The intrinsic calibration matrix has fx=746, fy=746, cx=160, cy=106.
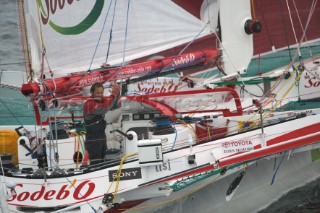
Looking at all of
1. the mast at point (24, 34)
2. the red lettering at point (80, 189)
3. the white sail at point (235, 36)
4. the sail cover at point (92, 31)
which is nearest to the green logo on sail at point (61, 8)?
the sail cover at point (92, 31)

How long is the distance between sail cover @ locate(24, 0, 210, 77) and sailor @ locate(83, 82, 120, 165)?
4.99 feet

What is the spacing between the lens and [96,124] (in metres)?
10.1

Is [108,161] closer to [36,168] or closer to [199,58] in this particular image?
[36,168]

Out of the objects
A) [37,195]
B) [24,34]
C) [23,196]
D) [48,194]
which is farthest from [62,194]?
[24,34]

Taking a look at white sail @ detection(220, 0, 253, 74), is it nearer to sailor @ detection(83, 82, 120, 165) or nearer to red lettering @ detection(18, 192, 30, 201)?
sailor @ detection(83, 82, 120, 165)

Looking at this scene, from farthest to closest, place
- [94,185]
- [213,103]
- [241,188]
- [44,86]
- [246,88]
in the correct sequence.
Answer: [246,88], [213,103], [241,188], [44,86], [94,185]

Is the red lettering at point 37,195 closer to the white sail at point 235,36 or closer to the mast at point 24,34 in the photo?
the mast at point 24,34

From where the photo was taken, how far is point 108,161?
32.3 ft

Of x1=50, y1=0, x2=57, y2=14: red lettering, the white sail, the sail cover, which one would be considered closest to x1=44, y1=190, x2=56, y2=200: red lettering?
the sail cover

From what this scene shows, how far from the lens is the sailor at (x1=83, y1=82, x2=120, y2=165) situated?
10.0 metres

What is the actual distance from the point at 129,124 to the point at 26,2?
2415mm

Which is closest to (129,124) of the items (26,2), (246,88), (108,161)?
(108,161)

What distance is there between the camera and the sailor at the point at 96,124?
10047 millimetres

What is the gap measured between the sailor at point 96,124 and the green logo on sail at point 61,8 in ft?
5.90
